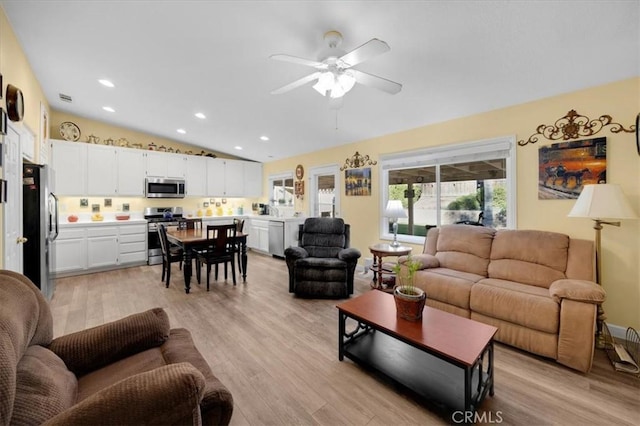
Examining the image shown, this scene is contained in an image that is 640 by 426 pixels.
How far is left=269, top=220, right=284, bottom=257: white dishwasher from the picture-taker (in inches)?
226

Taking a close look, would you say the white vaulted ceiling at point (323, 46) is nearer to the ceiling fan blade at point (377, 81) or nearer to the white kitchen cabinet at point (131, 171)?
the ceiling fan blade at point (377, 81)

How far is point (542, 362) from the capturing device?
6.97 ft

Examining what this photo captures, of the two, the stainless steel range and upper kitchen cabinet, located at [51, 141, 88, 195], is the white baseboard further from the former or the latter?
upper kitchen cabinet, located at [51, 141, 88, 195]

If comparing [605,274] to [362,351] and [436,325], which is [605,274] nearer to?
[436,325]

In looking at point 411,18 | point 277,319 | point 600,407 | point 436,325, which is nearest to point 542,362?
point 600,407

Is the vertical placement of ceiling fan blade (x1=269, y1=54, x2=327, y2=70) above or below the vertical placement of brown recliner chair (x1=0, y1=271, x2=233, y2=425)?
above

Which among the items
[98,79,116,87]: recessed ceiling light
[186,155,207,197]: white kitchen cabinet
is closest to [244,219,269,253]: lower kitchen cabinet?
[186,155,207,197]: white kitchen cabinet

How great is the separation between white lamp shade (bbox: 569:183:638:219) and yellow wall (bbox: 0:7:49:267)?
500 cm

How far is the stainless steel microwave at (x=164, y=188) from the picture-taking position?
5.53 meters

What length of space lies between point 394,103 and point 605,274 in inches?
113

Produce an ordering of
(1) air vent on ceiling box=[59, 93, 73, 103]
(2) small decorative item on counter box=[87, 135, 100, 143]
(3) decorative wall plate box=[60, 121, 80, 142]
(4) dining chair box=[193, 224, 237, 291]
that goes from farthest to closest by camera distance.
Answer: (2) small decorative item on counter box=[87, 135, 100, 143] < (3) decorative wall plate box=[60, 121, 80, 142] < (1) air vent on ceiling box=[59, 93, 73, 103] < (4) dining chair box=[193, 224, 237, 291]

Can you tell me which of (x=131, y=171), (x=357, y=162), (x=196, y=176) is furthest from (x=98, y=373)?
(x=196, y=176)

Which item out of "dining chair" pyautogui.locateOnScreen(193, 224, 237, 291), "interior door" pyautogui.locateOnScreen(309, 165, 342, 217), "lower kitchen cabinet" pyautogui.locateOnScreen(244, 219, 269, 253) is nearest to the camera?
"dining chair" pyautogui.locateOnScreen(193, 224, 237, 291)

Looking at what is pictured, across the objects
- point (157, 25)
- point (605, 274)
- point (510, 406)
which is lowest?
point (510, 406)
